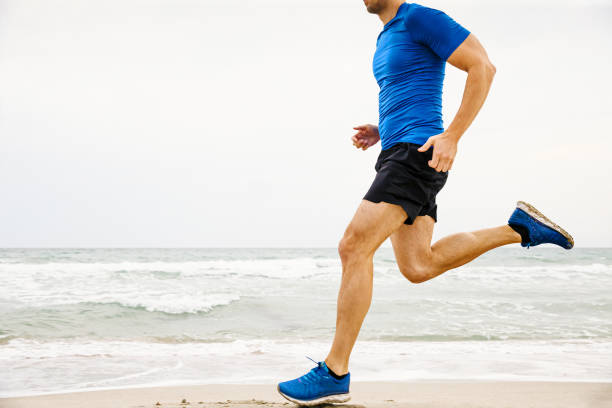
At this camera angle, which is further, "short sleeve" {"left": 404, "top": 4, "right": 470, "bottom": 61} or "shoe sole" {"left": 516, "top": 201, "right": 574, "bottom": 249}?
"shoe sole" {"left": 516, "top": 201, "right": 574, "bottom": 249}

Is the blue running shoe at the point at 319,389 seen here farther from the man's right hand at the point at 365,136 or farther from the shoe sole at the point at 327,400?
the man's right hand at the point at 365,136

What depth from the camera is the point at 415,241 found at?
238cm

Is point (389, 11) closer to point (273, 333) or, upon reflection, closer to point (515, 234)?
point (515, 234)

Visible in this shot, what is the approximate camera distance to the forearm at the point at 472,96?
6.72ft

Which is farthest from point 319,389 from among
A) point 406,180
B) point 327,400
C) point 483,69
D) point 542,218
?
point 483,69

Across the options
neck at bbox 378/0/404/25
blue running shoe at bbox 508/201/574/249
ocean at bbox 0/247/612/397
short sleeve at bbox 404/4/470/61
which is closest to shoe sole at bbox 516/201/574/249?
blue running shoe at bbox 508/201/574/249

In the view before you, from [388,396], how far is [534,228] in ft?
4.24

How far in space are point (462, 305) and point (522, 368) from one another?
14.2ft

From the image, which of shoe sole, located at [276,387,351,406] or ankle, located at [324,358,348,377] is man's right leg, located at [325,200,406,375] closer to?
ankle, located at [324,358,348,377]

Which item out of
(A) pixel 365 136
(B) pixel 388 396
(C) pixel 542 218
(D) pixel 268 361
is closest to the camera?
(C) pixel 542 218

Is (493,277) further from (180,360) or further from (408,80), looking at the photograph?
(408,80)

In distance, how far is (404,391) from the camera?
123 inches

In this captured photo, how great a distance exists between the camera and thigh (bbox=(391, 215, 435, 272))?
2.38 m

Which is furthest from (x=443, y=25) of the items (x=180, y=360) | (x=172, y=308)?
(x=172, y=308)
